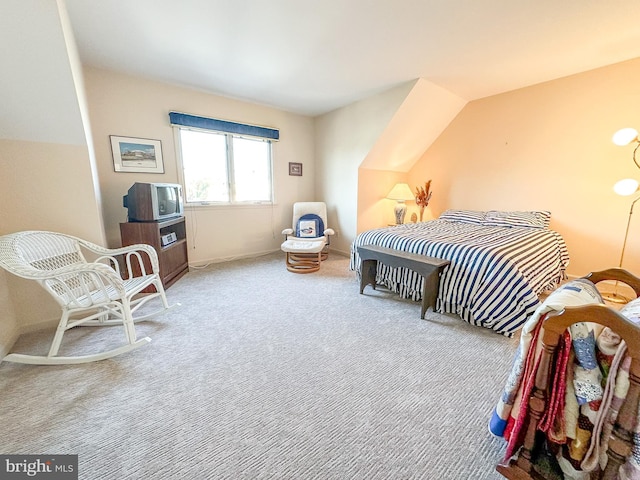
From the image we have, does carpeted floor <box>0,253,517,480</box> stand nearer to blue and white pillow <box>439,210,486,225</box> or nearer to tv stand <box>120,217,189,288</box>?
tv stand <box>120,217,189,288</box>

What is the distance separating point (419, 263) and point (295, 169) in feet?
9.90

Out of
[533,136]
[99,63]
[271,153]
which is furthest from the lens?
[271,153]

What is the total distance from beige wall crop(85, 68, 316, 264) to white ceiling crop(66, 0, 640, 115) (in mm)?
255

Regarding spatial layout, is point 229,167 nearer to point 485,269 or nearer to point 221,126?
point 221,126

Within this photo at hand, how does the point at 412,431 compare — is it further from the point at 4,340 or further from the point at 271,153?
the point at 271,153

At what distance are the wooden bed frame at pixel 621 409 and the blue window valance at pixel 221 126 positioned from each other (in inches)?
155

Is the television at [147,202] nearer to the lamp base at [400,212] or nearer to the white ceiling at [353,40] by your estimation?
the white ceiling at [353,40]

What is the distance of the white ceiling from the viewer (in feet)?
6.07

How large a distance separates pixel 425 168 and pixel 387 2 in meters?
2.93

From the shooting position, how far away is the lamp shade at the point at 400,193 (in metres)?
4.10

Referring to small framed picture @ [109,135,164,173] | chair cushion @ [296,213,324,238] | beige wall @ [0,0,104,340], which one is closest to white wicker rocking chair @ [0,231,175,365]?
beige wall @ [0,0,104,340]

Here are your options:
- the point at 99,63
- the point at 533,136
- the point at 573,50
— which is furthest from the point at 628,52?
the point at 99,63

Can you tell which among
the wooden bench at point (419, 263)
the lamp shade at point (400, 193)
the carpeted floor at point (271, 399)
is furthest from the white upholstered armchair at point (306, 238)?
the carpeted floor at point (271, 399)

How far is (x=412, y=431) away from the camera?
1.19 meters
